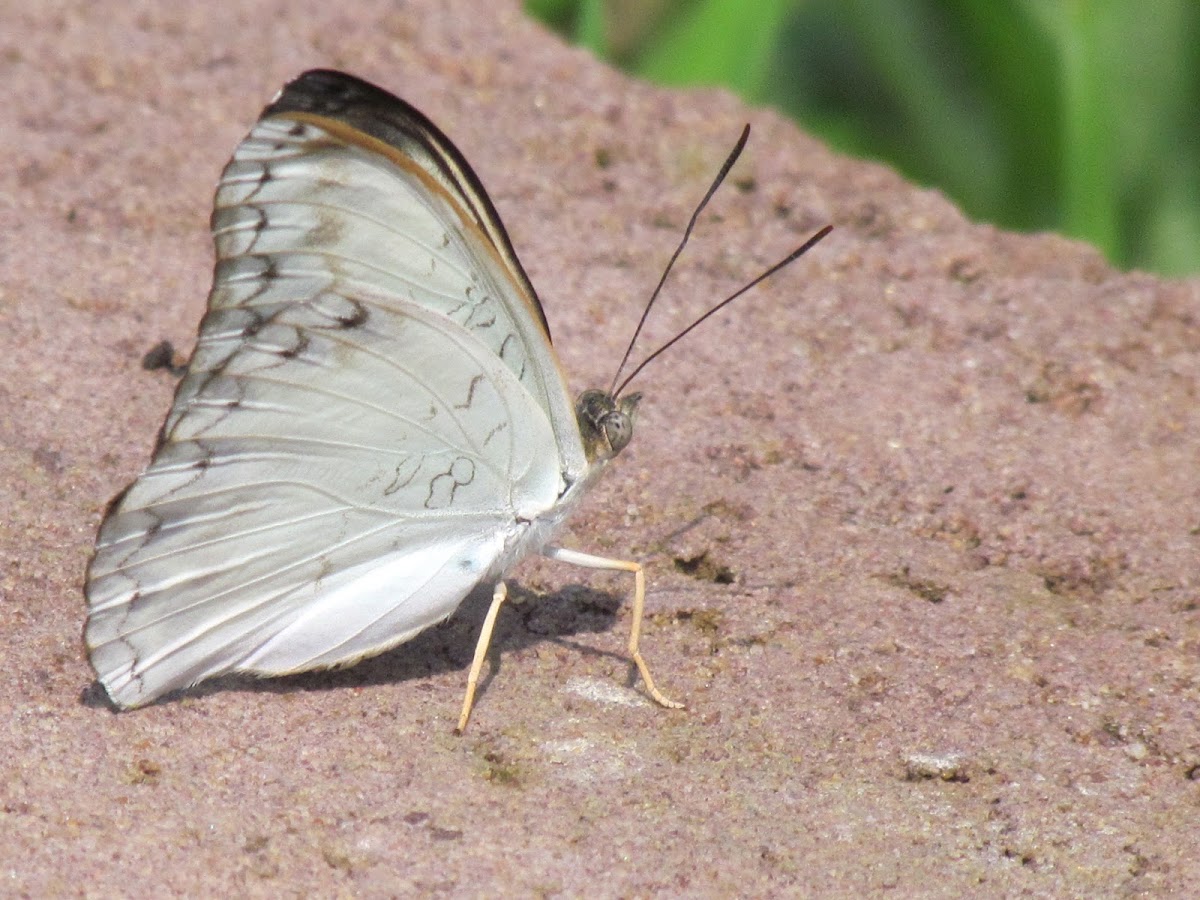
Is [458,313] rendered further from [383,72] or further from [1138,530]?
[383,72]

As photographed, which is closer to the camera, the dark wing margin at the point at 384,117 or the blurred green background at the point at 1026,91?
the dark wing margin at the point at 384,117

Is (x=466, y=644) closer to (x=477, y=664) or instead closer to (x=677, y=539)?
(x=477, y=664)

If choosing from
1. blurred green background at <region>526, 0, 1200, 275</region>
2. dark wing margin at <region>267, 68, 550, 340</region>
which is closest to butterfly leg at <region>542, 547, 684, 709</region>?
dark wing margin at <region>267, 68, 550, 340</region>

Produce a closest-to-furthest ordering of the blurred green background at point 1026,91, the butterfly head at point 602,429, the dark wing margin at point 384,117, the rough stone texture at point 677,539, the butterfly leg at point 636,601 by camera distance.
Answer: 1. the rough stone texture at point 677,539
2. the dark wing margin at point 384,117
3. the butterfly leg at point 636,601
4. the butterfly head at point 602,429
5. the blurred green background at point 1026,91

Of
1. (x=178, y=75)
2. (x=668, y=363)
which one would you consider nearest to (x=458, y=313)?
(x=668, y=363)

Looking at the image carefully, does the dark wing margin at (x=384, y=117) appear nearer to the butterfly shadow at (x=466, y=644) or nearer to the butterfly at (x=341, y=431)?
the butterfly at (x=341, y=431)

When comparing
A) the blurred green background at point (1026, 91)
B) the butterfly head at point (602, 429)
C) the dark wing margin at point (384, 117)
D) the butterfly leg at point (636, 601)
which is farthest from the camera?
the blurred green background at point (1026, 91)

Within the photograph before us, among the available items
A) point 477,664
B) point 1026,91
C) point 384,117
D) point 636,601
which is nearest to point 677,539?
Answer: point 636,601

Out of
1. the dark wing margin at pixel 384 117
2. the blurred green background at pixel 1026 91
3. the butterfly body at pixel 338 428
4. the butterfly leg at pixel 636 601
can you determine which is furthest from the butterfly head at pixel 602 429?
the blurred green background at pixel 1026 91

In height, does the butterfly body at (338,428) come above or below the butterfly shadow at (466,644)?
above
